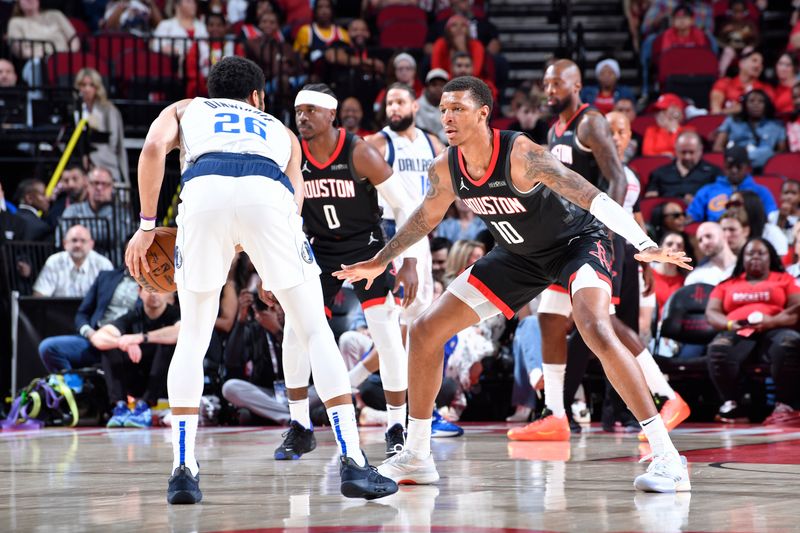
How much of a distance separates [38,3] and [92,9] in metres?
1.14

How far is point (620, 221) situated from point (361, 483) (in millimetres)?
1437

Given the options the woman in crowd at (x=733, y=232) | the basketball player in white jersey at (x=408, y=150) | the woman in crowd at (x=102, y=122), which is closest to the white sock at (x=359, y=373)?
the basketball player in white jersey at (x=408, y=150)

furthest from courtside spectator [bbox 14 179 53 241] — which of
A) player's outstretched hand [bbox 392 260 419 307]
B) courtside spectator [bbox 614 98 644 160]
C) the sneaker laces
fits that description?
the sneaker laces

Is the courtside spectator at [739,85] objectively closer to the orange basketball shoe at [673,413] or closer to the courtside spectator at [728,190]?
the courtside spectator at [728,190]

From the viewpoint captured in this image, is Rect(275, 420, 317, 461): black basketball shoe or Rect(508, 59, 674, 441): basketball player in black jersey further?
Rect(508, 59, 674, 441): basketball player in black jersey

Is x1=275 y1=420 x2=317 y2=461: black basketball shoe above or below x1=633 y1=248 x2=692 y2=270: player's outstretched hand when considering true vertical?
below

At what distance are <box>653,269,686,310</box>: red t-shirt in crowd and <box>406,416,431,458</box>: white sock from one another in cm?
515

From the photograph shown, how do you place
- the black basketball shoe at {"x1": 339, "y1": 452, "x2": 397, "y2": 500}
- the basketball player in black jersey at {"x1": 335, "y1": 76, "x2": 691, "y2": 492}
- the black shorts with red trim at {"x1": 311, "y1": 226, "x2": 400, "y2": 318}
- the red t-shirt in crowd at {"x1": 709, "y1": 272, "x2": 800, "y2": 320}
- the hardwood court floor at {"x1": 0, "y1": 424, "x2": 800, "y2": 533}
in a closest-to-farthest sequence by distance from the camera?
the hardwood court floor at {"x1": 0, "y1": 424, "x2": 800, "y2": 533}, the black basketball shoe at {"x1": 339, "y1": 452, "x2": 397, "y2": 500}, the basketball player in black jersey at {"x1": 335, "y1": 76, "x2": 691, "y2": 492}, the black shorts with red trim at {"x1": 311, "y1": 226, "x2": 400, "y2": 318}, the red t-shirt in crowd at {"x1": 709, "y1": 272, "x2": 800, "y2": 320}

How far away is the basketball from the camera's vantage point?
15.0 feet

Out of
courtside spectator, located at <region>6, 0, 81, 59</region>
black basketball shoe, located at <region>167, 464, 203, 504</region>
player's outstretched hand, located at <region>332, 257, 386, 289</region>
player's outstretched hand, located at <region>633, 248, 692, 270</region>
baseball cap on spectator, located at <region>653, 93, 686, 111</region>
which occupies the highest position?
courtside spectator, located at <region>6, 0, 81, 59</region>

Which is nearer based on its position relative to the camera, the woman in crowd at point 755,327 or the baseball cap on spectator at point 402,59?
the woman in crowd at point 755,327

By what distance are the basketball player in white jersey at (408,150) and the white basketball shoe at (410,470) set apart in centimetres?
272

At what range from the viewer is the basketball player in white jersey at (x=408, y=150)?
7676 millimetres

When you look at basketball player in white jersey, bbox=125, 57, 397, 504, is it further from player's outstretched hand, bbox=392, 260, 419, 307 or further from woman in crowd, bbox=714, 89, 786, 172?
woman in crowd, bbox=714, 89, 786, 172
